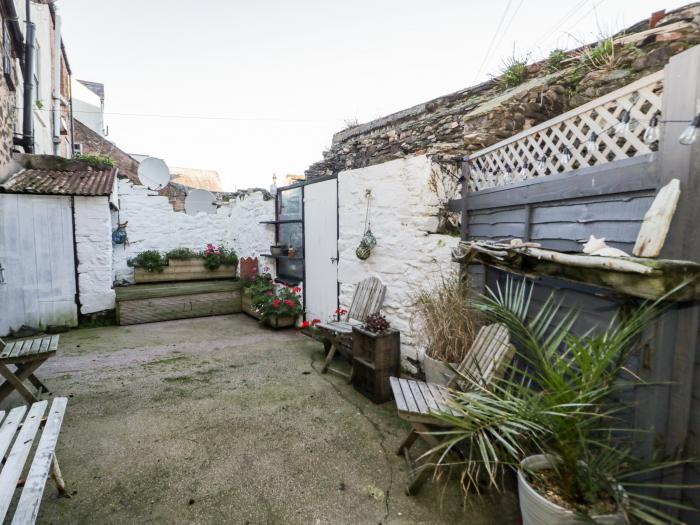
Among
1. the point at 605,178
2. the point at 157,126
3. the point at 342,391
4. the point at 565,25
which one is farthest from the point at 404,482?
the point at 157,126

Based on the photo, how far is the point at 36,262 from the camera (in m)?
4.99

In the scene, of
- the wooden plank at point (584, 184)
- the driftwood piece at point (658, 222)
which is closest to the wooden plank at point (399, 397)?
the driftwood piece at point (658, 222)

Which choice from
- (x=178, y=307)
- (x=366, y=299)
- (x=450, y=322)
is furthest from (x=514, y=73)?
(x=178, y=307)

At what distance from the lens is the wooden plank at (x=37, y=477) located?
4.19ft

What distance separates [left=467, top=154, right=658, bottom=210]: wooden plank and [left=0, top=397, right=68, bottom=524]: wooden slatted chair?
3038 mm

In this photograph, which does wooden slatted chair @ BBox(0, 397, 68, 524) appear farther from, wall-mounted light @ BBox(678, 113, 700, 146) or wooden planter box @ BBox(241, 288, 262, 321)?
wooden planter box @ BBox(241, 288, 262, 321)

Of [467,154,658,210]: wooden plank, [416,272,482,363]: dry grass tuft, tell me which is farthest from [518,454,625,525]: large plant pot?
[467,154,658,210]: wooden plank

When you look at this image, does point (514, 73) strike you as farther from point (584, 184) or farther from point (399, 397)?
point (399, 397)

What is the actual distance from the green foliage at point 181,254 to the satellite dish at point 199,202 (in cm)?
96

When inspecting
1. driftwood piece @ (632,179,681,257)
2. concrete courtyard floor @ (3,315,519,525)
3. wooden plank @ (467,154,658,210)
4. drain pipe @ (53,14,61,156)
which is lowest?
concrete courtyard floor @ (3,315,519,525)

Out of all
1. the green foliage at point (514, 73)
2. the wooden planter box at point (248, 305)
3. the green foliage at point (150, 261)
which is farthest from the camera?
the green foliage at point (150, 261)

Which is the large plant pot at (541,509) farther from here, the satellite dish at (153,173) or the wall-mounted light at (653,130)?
the satellite dish at (153,173)

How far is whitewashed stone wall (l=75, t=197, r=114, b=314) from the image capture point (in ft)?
17.4

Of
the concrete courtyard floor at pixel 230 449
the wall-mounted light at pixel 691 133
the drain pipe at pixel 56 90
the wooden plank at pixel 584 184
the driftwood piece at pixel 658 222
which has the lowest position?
the concrete courtyard floor at pixel 230 449
